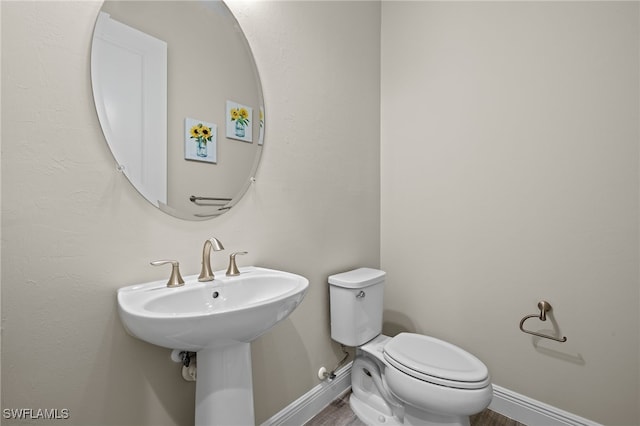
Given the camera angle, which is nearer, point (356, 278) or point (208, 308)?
point (208, 308)

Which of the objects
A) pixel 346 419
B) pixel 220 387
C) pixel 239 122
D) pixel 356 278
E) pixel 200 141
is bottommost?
pixel 346 419

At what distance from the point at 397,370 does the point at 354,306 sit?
344mm

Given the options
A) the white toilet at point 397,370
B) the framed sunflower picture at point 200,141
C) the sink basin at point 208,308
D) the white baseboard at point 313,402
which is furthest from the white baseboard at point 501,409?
the framed sunflower picture at point 200,141

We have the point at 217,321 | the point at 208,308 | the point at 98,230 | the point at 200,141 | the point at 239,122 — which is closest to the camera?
the point at 217,321

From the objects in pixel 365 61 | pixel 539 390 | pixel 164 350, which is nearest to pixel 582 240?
pixel 539 390

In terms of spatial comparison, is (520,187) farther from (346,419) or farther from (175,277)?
(175,277)

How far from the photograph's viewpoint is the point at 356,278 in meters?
1.54

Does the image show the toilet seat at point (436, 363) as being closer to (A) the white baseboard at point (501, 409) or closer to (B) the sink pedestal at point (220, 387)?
(A) the white baseboard at point (501, 409)

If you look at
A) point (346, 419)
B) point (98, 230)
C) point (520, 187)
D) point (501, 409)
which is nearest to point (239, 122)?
point (98, 230)

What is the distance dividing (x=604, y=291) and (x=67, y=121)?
6.89 ft

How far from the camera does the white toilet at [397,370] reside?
1.12 m

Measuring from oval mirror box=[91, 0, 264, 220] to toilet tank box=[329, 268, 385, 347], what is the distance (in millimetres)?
714

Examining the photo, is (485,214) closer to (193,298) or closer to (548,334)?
(548,334)

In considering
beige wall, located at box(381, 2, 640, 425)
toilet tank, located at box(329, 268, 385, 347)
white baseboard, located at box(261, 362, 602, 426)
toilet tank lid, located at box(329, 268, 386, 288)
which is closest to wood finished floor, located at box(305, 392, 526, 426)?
white baseboard, located at box(261, 362, 602, 426)
